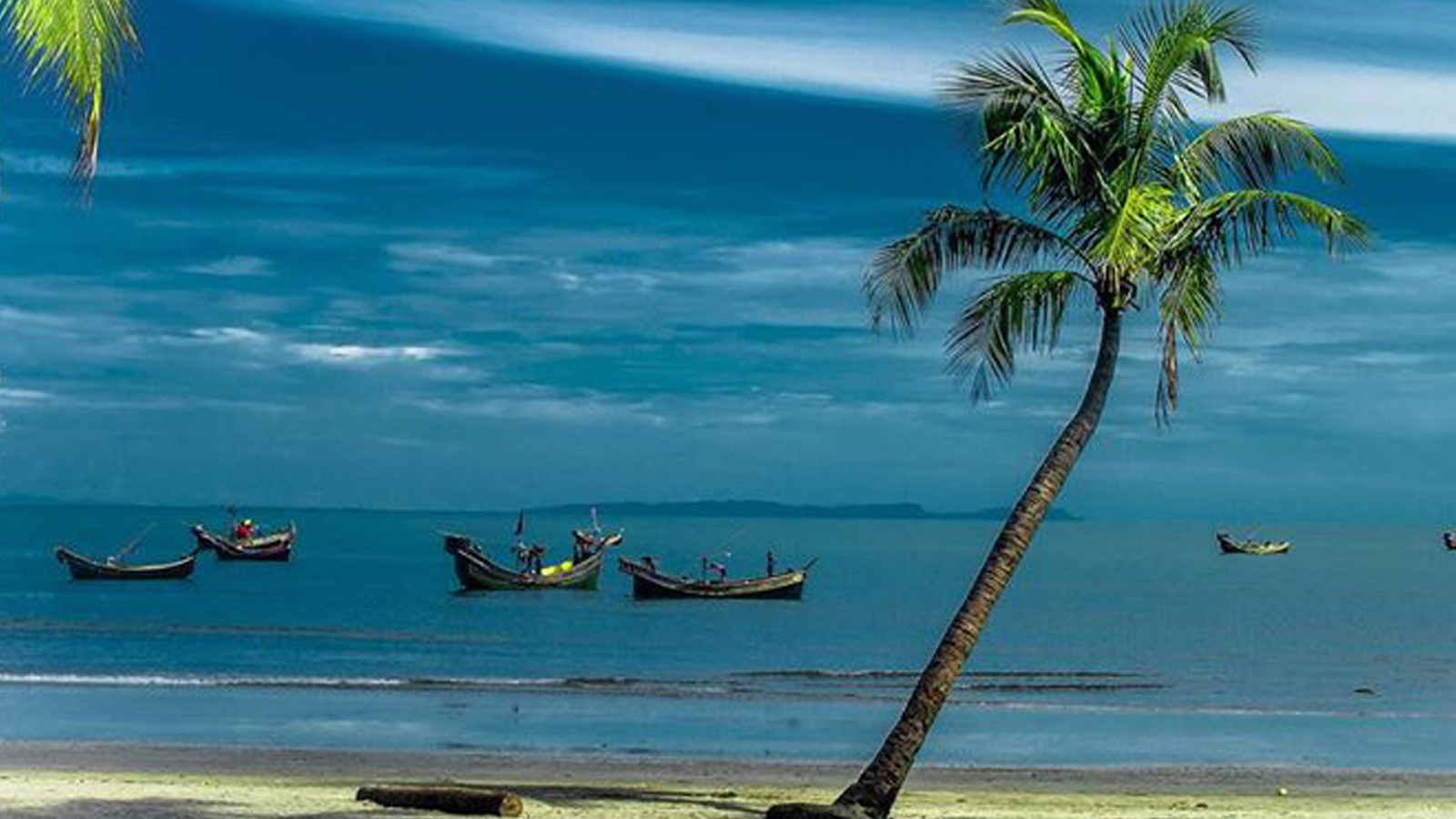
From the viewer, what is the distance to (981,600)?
74.7 feet

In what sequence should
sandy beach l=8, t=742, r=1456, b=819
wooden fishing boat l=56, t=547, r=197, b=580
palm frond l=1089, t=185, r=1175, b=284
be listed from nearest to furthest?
1. palm frond l=1089, t=185, r=1175, b=284
2. sandy beach l=8, t=742, r=1456, b=819
3. wooden fishing boat l=56, t=547, r=197, b=580

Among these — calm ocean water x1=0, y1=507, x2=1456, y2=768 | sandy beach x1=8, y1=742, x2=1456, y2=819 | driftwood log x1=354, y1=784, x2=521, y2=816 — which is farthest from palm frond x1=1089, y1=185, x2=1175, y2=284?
calm ocean water x1=0, y1=507, x2=1456, y2=768

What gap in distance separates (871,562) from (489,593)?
83.4 m

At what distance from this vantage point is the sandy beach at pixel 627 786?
24109 millimetres

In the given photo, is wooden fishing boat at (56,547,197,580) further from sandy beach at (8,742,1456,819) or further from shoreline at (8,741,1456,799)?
sandy beach at (8,742,1456,819)

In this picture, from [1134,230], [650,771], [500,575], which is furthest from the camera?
[500,575]

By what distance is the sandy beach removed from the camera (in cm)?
2411

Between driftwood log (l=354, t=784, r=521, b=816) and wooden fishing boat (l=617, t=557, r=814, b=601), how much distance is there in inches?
3147

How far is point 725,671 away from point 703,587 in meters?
40.8

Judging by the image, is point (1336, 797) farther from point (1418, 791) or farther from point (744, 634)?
point (744, 634)

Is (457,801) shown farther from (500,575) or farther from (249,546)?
(249,546)

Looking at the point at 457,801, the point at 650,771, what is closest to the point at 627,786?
the point at 650,771

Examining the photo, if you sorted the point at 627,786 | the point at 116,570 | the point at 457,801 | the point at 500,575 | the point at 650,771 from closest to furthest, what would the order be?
the point at 457,801
the point at 627,786
the point at 650,771
the point at 500,575
the point at 116,570

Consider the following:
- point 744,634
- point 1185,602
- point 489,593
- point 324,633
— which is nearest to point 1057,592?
point 1185,602
